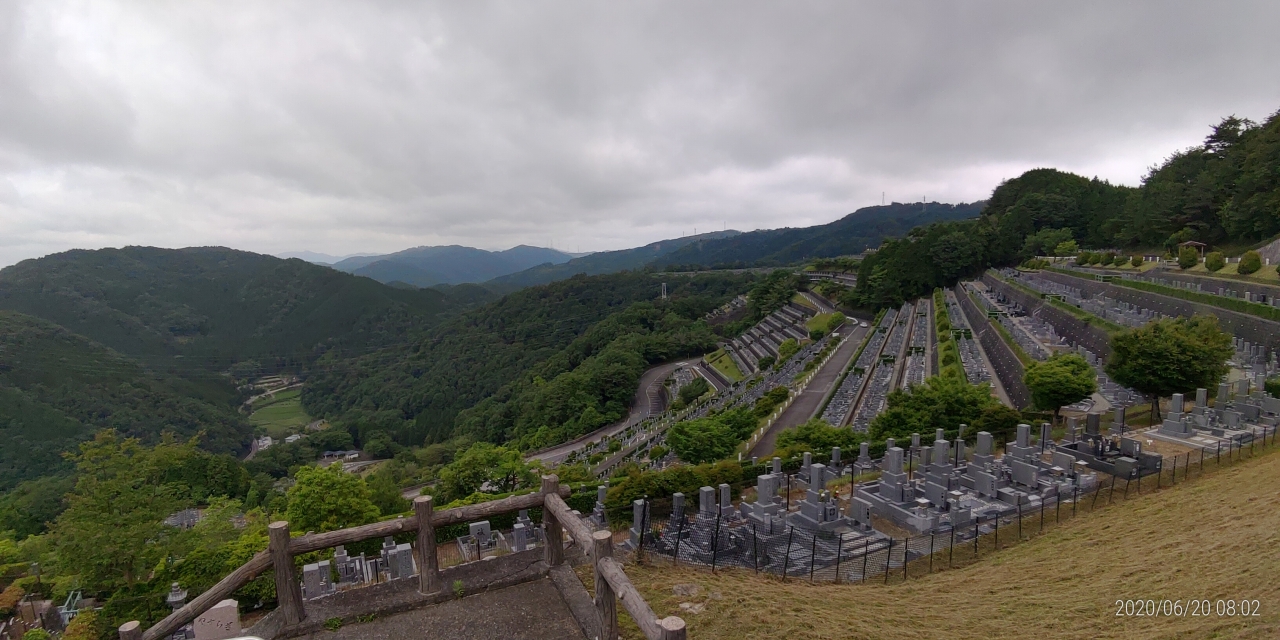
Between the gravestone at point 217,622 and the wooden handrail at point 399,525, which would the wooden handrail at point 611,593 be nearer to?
the wooden handrail at point 399,525

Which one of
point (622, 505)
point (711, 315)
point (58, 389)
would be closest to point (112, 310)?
point (58, 389)

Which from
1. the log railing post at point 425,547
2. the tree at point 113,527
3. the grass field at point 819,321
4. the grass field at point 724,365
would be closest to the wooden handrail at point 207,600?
the log railing post at point 425,547

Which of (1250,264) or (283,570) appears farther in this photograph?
(1250,264)

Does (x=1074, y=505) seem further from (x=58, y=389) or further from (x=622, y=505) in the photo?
(x=58, y=389)

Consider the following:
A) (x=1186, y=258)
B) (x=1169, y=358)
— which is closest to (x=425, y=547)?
(x=1169, y=358)

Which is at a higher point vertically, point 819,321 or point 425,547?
point 425,547

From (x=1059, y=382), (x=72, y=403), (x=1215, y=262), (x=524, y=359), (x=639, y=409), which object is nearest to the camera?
(x=1059, y=382)

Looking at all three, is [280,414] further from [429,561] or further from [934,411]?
[429,561]

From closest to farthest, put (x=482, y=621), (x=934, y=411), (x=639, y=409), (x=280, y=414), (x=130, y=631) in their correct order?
(x=130, y=631)
(x=482, y=621)
(x=934, y=411)
(x=639, y=409)
(x=280, y=414)
